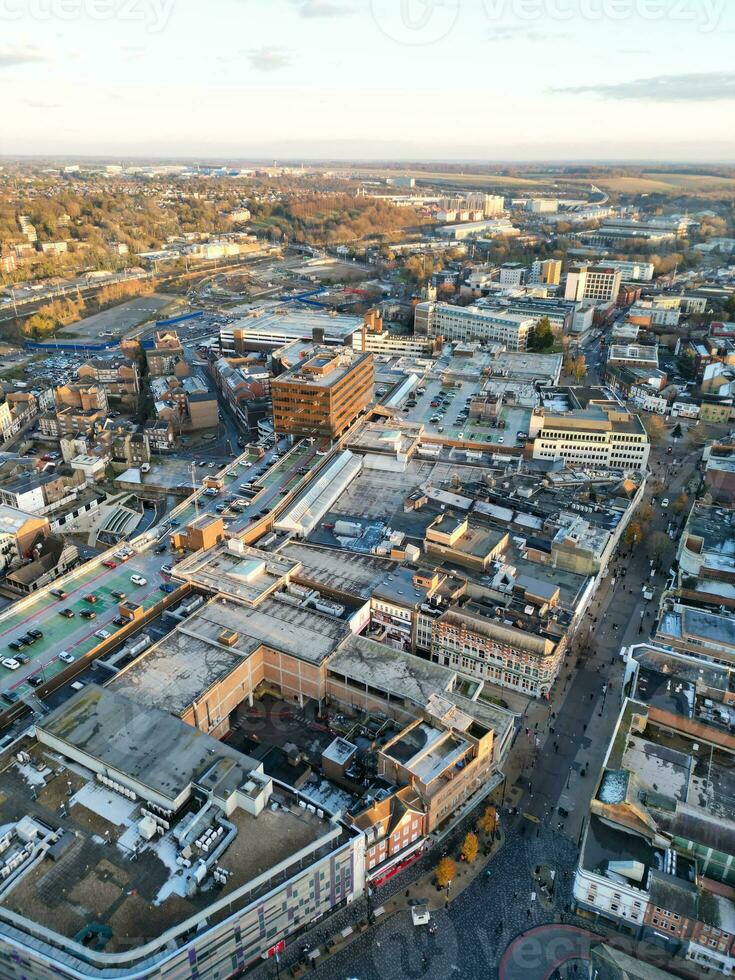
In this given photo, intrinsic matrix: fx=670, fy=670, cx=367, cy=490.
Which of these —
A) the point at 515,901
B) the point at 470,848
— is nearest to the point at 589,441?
the point at 470,848

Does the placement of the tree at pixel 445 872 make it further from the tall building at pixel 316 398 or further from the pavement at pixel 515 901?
the tall building at pixel 316 398

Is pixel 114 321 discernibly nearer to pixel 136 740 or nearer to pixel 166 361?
pixel 166 361

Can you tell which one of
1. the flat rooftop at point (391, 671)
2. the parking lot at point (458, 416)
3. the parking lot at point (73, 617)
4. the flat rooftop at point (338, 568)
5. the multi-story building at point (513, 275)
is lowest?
the flat rooftop at point (391, 671)

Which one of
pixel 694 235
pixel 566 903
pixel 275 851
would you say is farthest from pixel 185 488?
pixel 694 235

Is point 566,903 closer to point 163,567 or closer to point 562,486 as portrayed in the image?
point 163,567

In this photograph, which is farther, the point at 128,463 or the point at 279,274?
the point at 279,274

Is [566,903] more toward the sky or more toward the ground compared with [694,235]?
more toward the ground

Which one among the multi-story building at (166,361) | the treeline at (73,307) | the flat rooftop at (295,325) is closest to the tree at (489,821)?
the multi-story building at (166,361)
